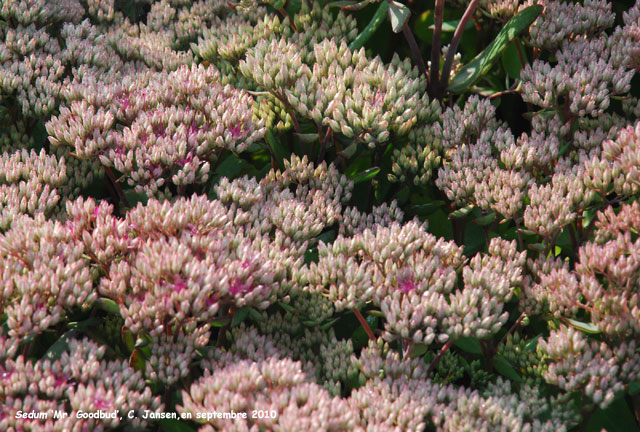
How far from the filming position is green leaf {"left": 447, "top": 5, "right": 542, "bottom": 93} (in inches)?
120

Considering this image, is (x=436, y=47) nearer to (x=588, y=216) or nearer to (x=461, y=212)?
(x=461, y=212)

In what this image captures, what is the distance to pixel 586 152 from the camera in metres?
2.84

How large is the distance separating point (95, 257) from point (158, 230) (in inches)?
8.8

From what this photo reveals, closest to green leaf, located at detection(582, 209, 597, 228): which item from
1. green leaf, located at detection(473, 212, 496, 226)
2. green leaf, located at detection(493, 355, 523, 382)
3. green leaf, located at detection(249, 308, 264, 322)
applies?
green leaf, located at detection(473, 212, 496, 226)

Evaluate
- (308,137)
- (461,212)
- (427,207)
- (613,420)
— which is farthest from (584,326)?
(308,137)

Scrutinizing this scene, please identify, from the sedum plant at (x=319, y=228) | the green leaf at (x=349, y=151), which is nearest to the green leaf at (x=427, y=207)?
the sedum plant at (x=319, y=228)

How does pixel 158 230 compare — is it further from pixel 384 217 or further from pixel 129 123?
pixel 384 217

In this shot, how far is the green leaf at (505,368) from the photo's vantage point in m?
2.35

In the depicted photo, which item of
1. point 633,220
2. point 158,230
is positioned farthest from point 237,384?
point 633,220

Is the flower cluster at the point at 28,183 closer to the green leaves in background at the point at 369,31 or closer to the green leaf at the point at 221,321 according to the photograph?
the green leaf at the point at 221,321

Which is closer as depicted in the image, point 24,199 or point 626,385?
point 626,385

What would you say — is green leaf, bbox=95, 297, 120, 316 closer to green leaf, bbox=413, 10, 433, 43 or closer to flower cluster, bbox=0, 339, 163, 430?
flower cluster, bbox=0, 339, 163, 430

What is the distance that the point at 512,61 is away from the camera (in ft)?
11.2

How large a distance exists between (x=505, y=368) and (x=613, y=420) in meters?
0.46
